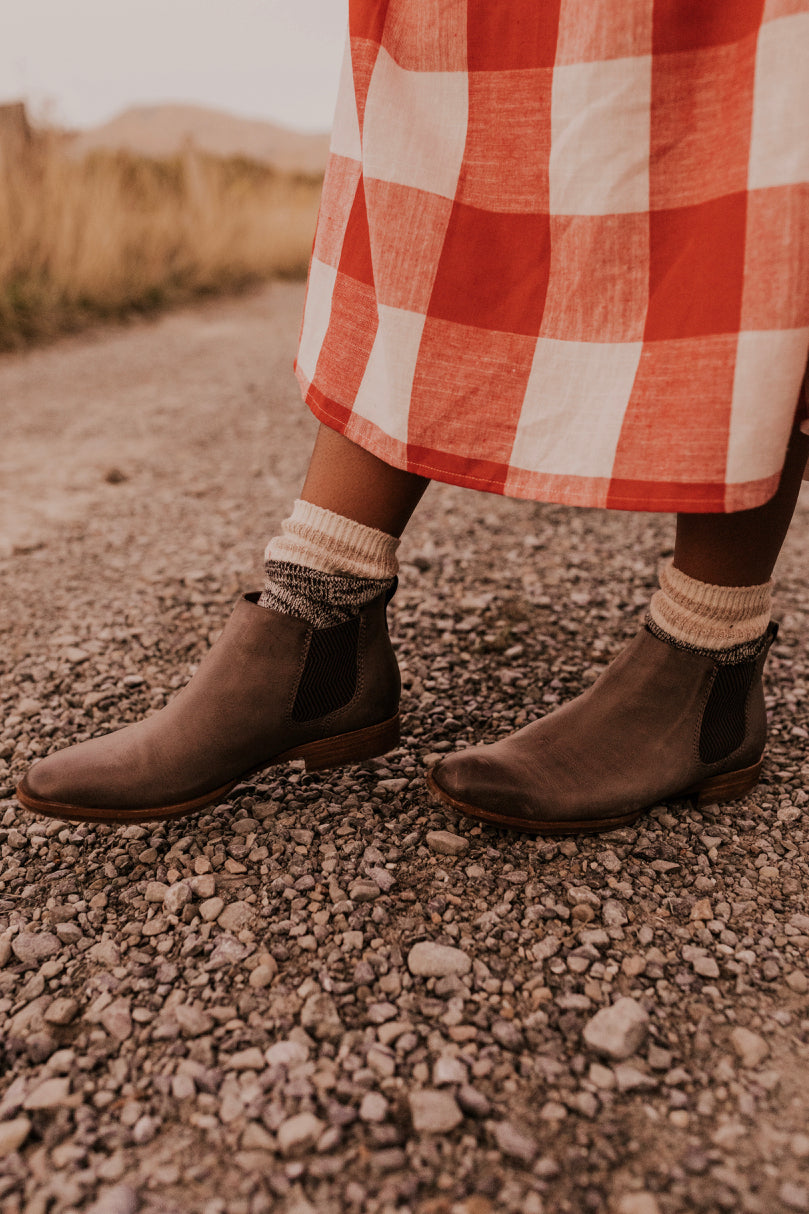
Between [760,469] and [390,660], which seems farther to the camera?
[390,660]

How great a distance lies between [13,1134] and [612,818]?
0.73 m

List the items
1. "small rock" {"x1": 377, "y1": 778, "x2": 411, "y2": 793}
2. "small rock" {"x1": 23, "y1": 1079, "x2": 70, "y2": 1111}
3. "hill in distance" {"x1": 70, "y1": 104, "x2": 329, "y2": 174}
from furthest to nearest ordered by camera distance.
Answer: "hill in distance" {"x1": 70, "y1": 104, "x2": 329, "y2": 174}, "small rock" {"x1": 377, "y1": 778, "x2": 411, "y2": 793}, "small rock" {"x1": 23, "y1": 1079, "x2": 70, "y2": 1111}

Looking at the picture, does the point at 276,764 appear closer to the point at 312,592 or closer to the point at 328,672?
the point at 328,672

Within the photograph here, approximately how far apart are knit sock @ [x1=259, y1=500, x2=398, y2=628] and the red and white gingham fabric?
4.8 inches

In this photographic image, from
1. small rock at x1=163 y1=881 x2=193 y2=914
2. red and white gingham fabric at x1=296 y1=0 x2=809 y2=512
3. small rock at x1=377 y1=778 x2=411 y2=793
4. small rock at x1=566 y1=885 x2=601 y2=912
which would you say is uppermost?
red and white gingham fabric at x1=296 y1=0 x2=809 y2=512

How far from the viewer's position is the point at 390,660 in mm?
1199

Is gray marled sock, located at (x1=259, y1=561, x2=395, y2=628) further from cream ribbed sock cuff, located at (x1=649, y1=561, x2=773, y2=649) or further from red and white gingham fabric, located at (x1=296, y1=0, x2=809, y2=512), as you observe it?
cream ribbed sock cuff, located at (x1=649, y1=561, x2=773, y2=649)

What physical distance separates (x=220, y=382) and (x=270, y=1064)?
368 cm

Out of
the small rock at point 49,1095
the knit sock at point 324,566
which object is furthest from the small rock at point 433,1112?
the knit sock at point 324,566

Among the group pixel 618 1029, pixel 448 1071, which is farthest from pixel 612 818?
pixel 448 1071

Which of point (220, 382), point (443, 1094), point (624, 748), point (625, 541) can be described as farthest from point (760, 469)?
point (220, 382)

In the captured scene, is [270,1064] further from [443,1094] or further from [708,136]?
[708,136]

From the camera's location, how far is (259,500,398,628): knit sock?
105 cm

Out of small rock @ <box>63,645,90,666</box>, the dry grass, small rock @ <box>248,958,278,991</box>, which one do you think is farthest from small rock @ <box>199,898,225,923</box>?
the dry grass
